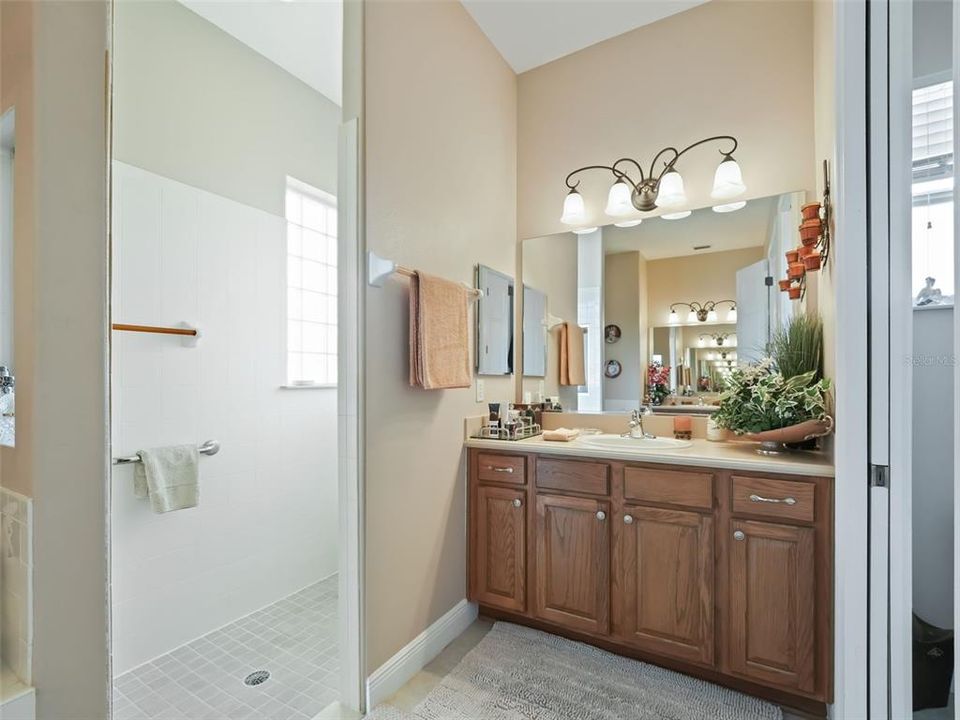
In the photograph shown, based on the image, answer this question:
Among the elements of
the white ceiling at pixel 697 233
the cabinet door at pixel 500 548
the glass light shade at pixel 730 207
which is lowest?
the cabinet door at pixel 500 548

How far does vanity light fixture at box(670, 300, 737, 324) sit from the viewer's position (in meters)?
2.28

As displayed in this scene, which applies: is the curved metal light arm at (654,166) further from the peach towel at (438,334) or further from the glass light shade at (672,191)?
the peach towel at (438,334)

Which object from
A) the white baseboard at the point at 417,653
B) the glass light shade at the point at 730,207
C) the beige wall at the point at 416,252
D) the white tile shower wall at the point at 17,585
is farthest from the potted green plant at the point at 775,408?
the white tile shower wall at the point at 17,585

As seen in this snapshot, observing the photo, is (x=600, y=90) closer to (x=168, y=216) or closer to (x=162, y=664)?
(x=168, y=216)

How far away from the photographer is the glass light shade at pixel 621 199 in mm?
2486

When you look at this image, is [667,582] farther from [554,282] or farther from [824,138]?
[824,138]

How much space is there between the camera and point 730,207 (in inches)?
89.3

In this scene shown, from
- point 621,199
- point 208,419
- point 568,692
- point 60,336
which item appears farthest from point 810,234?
point 208,419

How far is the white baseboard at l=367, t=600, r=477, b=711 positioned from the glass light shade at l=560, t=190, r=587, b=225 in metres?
2.11

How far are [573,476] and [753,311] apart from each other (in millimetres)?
1198

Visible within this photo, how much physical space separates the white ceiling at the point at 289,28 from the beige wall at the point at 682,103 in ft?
3.78

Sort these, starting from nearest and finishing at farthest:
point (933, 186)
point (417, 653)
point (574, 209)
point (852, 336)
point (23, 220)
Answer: point (23, 220) → point (933, 186) → point (852, 336) → point (417, 653) → point (574, 209)

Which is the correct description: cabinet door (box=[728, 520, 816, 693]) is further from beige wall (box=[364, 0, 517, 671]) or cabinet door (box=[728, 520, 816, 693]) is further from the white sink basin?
beige wall (box=[364, 0, 517, 671])

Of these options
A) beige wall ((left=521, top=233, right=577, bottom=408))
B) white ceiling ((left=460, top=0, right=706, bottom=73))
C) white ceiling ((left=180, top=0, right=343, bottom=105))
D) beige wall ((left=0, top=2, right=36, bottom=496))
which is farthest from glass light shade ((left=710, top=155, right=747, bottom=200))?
beige wall ((left=0, top=2, right=36, bottom=496))
